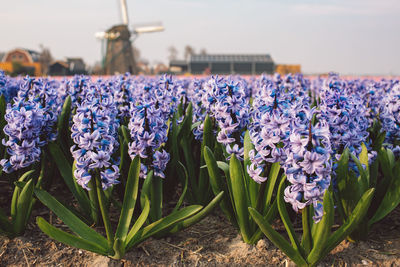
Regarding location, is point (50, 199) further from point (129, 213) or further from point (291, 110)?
point (291, 110)

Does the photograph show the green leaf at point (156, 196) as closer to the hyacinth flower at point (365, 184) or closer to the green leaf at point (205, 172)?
the green leaf at point (205, 172)

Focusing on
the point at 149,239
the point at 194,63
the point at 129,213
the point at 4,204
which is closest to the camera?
the point at 129,213

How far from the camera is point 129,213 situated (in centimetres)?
292

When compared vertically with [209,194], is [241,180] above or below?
above

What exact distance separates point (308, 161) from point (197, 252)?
4.78 feet

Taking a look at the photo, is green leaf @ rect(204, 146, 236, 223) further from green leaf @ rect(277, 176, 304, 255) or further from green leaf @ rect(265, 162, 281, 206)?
green leaf @ rect(277, 176, 304, 255)

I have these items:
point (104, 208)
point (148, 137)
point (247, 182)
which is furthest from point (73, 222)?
point (247, 182)

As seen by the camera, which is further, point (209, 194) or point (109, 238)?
point (209, 194)

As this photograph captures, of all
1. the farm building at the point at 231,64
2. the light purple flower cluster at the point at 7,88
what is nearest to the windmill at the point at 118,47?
the farm building at the point at 231,64

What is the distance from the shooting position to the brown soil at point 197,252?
2977 millimetres

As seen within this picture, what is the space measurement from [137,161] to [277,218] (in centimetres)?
159

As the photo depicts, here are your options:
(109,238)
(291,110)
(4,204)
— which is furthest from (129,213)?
(4,204)

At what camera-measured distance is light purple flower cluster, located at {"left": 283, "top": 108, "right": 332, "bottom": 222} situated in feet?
6.97

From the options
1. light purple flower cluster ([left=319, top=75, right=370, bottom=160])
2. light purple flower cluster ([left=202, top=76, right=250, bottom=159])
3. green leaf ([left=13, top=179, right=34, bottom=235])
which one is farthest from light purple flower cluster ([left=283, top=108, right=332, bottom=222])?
green leaf ([left=13, top=179, right=34, bottom=235])
